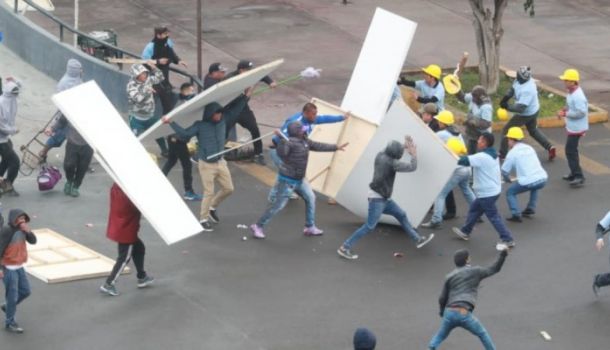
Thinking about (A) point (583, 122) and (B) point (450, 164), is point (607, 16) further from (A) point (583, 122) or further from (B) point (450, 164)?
(B) point (450, 164)

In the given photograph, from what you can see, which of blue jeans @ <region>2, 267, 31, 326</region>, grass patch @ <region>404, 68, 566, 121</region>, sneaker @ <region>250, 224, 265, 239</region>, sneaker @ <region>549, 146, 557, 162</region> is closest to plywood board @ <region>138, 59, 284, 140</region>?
sneaker @ <region>250, 224, 265, 239</region>

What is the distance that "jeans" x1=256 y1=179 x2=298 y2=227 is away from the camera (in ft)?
52.8

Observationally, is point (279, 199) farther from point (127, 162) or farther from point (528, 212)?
point (528, 212)

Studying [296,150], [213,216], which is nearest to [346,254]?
[296,150]

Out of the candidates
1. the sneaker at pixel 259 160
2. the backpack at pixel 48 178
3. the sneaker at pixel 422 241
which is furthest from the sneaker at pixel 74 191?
the sneaker at pixel 422 241

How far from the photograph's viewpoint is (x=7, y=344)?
43.1 ft

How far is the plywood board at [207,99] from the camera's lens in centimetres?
1586

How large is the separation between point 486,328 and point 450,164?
97.0 inches

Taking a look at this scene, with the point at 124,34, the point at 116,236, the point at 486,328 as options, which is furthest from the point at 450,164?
the point at 124,34

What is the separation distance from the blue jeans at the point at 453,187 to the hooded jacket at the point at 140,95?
408 centimetres

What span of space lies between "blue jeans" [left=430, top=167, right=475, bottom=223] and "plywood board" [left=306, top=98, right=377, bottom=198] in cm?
112

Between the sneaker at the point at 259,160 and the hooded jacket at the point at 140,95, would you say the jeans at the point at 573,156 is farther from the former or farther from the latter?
the hooded jacket at the point at 140,95

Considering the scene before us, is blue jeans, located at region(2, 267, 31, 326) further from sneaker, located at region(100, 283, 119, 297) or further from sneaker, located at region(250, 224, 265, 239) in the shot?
sneaker, located at region(250, 224, 265, 239)

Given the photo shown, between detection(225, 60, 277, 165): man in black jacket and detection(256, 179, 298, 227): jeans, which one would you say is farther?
detection(225, 60, 277, 165): man in black jacket
